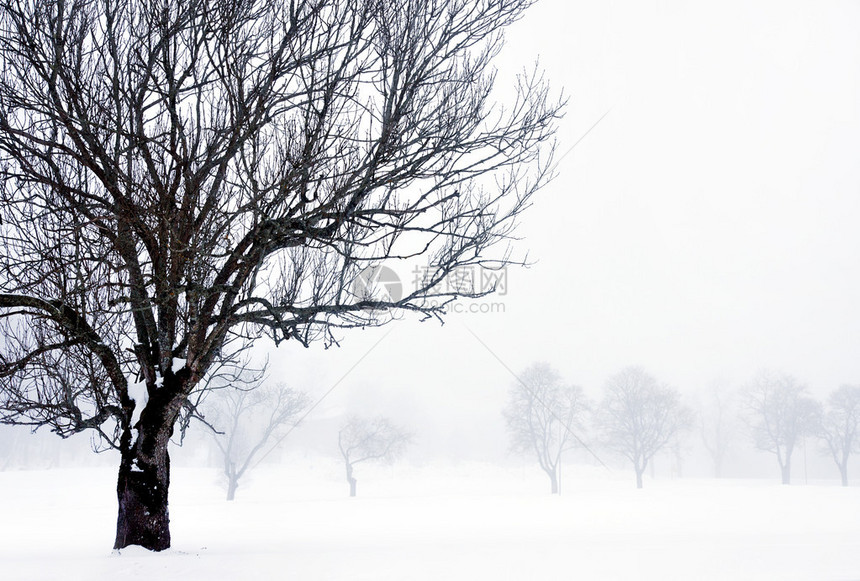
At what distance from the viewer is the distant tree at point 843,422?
42.9m

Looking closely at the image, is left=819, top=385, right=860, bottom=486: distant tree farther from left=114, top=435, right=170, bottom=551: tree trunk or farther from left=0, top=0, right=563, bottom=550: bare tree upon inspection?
left=114, top=435, right=170, bottom=551: tree trunk

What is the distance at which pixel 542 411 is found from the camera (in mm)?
38750

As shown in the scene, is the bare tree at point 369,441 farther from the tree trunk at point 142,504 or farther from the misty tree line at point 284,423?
the tree trunk at point 142,504

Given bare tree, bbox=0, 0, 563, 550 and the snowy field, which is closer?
bare tree, bbox=0, 0, 563, 550

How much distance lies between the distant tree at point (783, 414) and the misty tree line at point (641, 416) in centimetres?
7

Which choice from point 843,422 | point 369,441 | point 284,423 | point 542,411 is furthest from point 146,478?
point 843,422

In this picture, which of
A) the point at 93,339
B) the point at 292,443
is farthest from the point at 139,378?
the point at 292,443

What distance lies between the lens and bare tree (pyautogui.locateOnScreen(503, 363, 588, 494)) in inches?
1469

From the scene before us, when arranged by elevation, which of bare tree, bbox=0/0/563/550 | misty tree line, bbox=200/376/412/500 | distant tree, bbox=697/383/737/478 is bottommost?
distant tree, bbox=697/383/737/478

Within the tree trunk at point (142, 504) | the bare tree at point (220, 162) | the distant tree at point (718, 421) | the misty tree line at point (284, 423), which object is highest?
the bare tree at point (220, 162)

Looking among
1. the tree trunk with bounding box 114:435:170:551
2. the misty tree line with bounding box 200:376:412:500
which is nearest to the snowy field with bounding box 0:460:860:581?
the tree trunk with bounding box 114:435:170:551

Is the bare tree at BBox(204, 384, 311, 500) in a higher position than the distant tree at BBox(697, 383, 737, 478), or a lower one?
higher

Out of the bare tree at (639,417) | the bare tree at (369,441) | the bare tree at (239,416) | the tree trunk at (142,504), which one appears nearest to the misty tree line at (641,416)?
the bare tree at (639,417)

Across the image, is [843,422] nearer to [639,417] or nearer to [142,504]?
[639,417]
